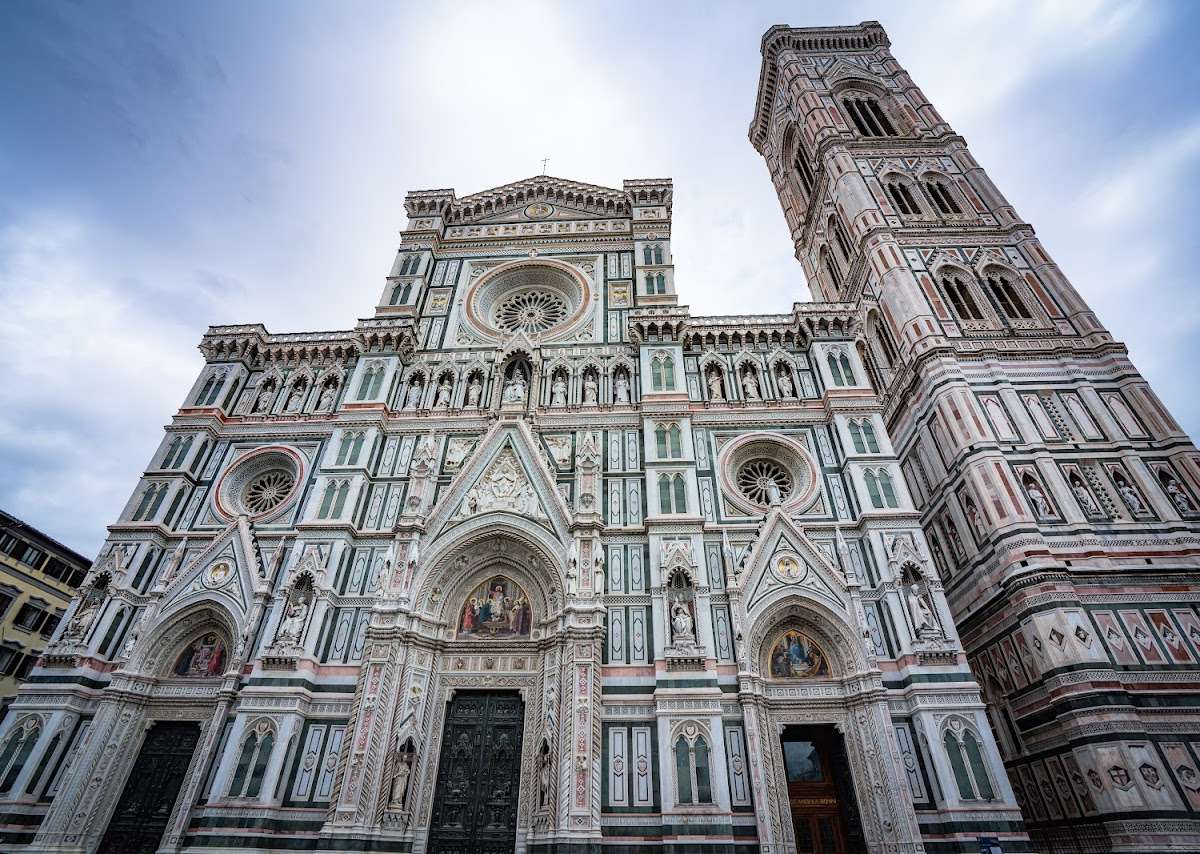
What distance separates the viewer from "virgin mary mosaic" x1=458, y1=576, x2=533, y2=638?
16562mm

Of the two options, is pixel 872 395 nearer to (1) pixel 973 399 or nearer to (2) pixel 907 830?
(1) pixel 973 399

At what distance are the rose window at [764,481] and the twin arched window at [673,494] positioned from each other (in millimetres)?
2033

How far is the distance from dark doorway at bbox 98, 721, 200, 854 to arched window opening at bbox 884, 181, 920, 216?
30.5 m

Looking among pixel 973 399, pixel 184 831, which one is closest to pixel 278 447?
pixel 184 831

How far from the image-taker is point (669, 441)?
18.5 metres

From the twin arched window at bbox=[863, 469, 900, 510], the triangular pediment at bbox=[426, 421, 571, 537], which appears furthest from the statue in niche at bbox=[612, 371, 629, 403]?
the twin arched window at bbox=[863, 469, 900, 510]

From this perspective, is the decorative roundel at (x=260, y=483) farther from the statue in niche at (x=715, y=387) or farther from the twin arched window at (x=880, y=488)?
the twin arched window at (x=880, y=488)

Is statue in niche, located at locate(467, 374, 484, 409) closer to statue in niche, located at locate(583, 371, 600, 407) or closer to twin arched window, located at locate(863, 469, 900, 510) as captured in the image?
statue in niche, located at locate(583, 371, 600, 407)

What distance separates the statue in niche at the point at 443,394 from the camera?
67.4 feet

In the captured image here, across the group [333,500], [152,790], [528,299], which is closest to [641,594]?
[333,500]

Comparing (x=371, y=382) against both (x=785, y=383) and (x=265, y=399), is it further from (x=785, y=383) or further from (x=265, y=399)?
(x=785, y=383)

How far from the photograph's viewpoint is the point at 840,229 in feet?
96.6

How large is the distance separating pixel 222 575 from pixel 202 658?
7.04 ft

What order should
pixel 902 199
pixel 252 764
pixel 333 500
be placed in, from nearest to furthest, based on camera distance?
pixel 252 764, pixel 333 500, pixel 902 199
